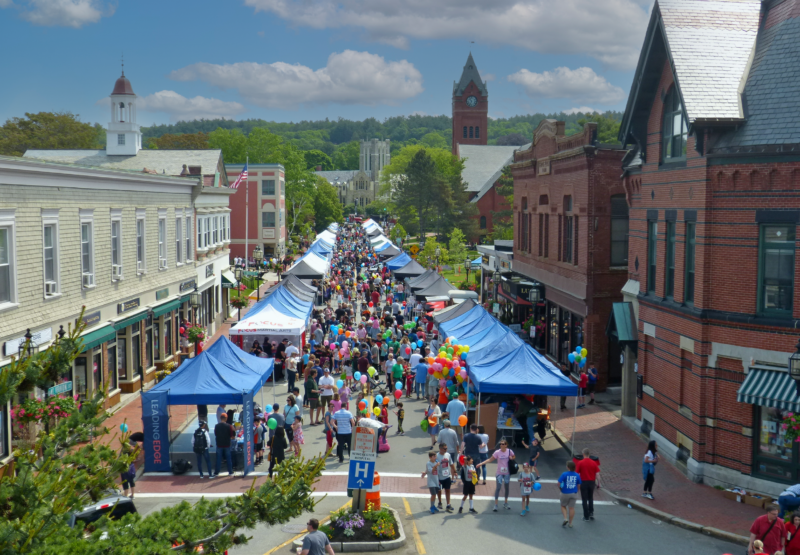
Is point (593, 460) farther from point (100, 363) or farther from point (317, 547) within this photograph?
point (100, 363)

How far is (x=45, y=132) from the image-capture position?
89688mm

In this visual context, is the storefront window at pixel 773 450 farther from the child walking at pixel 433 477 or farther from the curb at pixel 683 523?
the child walking at pixel 433 477

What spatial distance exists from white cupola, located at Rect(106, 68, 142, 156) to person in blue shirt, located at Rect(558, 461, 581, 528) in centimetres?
3843

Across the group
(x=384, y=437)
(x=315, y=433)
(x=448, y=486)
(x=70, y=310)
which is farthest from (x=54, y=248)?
(x=448, y=486)

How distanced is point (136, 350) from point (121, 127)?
78.6 feet

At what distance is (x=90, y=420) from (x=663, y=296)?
16.3 m

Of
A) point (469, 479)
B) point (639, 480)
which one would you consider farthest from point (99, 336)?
point (639, 480)

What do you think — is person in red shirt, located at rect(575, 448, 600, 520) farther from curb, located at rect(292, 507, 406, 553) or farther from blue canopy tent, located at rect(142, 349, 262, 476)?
blue canopy tent, located at rect(142, 349, 262, 476)

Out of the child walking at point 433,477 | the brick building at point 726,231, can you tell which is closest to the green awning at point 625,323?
the brick building at point 726,231

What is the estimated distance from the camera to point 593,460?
15305 millimetres

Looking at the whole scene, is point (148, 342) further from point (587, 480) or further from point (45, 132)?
point (45, 132)

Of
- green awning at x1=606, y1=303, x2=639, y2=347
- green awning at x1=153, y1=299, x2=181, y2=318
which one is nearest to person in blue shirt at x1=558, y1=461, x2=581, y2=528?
green awning at x1=606, y1=303, x2=639, y2=347

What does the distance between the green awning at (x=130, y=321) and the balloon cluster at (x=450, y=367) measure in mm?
9814

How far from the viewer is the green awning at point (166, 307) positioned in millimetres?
28411
